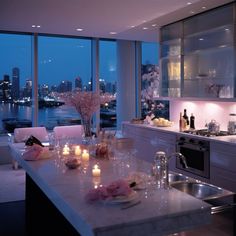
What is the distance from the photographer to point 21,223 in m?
3.75

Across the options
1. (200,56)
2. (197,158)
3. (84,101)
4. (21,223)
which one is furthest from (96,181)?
(200,56)

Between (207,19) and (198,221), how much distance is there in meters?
3.75

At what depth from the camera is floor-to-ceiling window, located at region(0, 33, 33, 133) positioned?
287 inches

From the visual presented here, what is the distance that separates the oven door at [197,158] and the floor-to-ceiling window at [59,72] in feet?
12.1

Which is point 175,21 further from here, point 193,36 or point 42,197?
point 42,197

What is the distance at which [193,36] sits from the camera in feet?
16.8

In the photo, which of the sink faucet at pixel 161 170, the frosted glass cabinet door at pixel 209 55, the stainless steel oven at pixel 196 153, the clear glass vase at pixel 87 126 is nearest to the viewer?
the sink faucet at pixel 161 170

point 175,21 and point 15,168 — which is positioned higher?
point 175,21

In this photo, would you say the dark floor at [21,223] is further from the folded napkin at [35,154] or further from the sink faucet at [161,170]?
the folded napkin at [35,154]

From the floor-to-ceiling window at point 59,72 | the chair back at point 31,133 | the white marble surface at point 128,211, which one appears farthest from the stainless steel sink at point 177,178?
the floor-to-ceiling window at point 59,72

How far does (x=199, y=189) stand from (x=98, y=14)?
3.57 meters

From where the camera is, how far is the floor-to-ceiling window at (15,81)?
23.9ft

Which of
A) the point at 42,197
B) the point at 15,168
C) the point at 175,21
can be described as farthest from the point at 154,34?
the point at 42,197

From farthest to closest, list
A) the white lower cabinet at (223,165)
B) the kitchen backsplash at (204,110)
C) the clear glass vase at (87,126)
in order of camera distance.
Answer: the kitchen backsplash at (204,110), the white lower cabinet at (223,165), the clear glass vase at (87,126)
